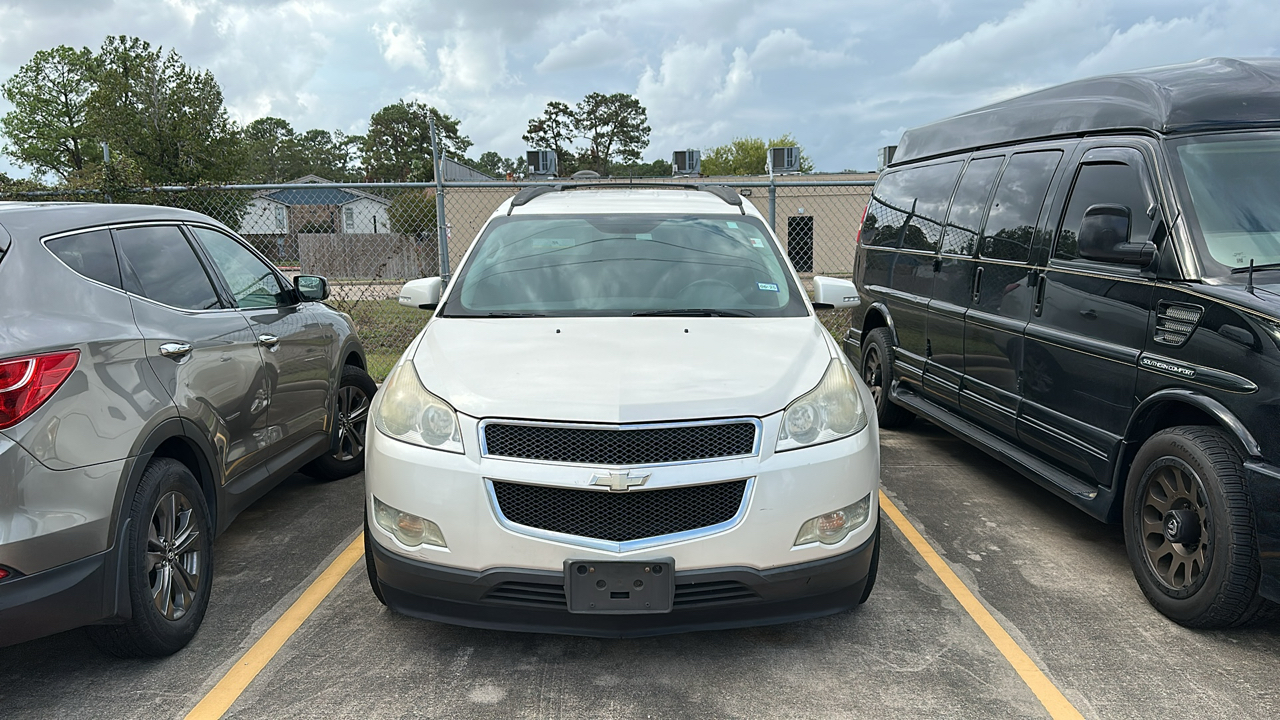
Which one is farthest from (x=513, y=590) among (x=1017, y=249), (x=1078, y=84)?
(x=1078, y=84)

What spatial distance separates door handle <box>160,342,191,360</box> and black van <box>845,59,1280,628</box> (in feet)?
12.7

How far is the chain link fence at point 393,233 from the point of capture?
9.34m

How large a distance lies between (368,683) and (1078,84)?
14.7 feet

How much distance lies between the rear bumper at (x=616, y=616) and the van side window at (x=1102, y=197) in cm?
208

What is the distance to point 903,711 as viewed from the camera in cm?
286

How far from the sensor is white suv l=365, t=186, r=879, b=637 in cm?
286

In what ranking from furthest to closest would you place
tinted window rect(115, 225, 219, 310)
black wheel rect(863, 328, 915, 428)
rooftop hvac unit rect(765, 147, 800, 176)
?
rooftop hvac unit rect(765, 147, 800, 176), black wheel rect(863, 328, 915, 428), tinted window rect(115, 225, 219, 310)

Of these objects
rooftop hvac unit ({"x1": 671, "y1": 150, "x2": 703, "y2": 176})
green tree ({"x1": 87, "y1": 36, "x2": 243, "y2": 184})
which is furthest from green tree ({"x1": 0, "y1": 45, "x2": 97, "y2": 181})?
rooftop hvac unit ({"x1": 671, "y1": 150, "x2": 703, "y2": 176})

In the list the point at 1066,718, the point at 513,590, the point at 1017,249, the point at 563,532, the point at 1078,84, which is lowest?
the point at 1066,718

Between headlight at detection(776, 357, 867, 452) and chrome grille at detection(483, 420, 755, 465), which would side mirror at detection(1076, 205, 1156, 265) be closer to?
headlight at detection(776, 357, 867, 452)

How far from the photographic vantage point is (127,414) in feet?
9.75

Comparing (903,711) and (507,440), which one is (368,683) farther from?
(903,711)

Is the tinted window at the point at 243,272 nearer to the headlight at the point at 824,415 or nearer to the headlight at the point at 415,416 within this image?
the headlight at the point at 415,416

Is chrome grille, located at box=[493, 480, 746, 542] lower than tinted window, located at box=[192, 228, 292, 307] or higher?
lower
